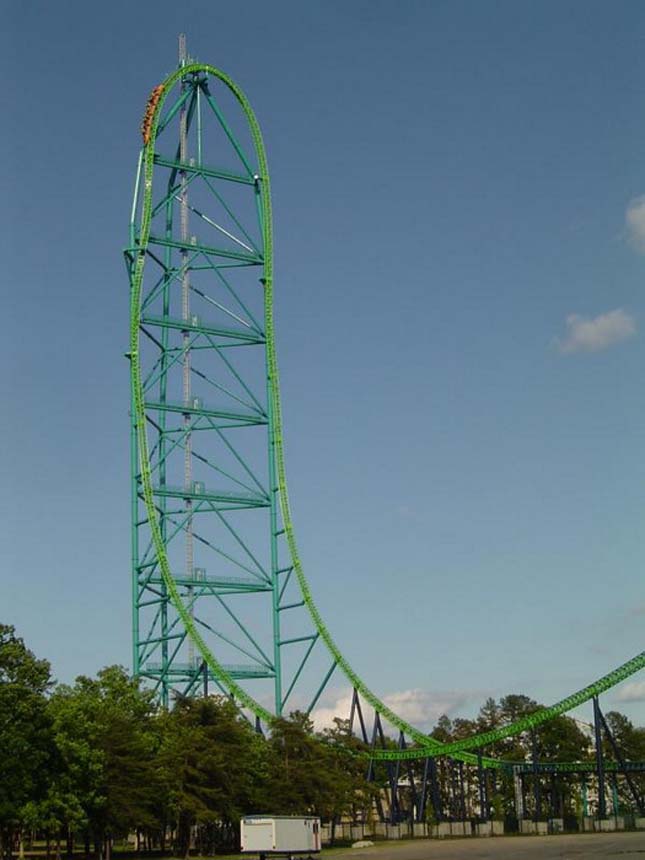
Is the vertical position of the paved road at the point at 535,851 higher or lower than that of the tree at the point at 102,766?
lower

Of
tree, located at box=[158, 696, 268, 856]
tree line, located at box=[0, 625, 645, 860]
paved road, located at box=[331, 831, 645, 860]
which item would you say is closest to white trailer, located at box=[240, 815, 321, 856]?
paved road, located at box=[331, 831, 645, 860]

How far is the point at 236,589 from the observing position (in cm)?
6347

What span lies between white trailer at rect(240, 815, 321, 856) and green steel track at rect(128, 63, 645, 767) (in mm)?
19658

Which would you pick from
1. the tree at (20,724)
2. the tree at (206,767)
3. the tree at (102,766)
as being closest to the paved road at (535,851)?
the tree at (206,767)

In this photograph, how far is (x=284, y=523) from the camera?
215 ft

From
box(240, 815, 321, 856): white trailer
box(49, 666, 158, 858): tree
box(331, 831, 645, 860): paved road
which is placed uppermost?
box(49, 666, 158, 858): tree

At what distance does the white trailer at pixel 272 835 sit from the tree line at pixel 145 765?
676cm

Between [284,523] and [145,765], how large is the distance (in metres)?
20.2

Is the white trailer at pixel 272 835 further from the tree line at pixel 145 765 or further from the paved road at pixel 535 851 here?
the tree line at pixel 145 765

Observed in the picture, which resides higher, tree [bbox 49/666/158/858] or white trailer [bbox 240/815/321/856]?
tree [bbox 49/666/158/858]

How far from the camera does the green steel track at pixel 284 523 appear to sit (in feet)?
201

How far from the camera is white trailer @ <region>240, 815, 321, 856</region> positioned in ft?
128

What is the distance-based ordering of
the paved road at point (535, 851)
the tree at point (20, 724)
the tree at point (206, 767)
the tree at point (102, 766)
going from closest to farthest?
the paved road at point (535, 851) → the tree at point (20, 724) → the tree at point (102, 766) → the tree at point (206, 767)

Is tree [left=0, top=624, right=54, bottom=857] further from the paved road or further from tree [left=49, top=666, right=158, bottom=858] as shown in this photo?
the paved road
